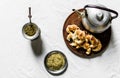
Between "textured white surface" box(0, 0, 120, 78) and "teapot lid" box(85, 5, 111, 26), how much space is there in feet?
0.31

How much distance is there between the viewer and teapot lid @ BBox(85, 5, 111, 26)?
1.36 meters

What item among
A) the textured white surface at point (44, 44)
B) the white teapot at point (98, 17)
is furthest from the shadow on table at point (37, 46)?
the white teapot at point (98, 17)

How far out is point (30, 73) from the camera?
1429 millimetres

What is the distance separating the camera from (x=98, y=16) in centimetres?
136

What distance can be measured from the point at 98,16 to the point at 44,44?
0.24 meters

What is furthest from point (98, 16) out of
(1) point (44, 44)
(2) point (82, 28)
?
(1) point (44, 44)

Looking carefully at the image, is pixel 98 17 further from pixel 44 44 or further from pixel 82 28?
pixel 44 44

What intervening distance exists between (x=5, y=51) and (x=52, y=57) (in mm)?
184

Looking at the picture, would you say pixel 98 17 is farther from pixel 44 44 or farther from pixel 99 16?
pixel 44 44

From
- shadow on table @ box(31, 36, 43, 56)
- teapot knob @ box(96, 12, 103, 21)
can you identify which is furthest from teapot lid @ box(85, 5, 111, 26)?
shadow on table @ box(31, 36, 43, 56)

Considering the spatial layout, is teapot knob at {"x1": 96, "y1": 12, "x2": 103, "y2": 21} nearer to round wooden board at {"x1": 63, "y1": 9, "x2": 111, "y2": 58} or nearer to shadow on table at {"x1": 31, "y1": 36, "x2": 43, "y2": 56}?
round wooden board at {"x1": 63, "y1": 9, "x2": 111, "y2": 58}

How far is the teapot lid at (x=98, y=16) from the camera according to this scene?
1.36m

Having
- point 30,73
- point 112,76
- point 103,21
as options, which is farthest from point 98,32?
point 30,73

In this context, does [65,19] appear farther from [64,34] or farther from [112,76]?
[112,76]
